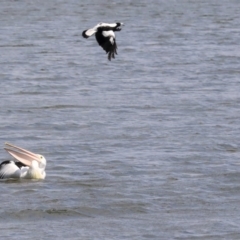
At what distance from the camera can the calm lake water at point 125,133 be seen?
9.12m

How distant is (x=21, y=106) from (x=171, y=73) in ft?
12.4

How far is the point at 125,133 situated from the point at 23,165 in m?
1.92

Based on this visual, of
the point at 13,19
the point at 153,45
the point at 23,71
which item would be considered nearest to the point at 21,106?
the point at 23,71

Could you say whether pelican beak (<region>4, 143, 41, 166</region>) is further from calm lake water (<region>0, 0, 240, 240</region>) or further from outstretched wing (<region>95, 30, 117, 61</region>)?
outstretched wing (<region>95, 30, 117, 61</region>)

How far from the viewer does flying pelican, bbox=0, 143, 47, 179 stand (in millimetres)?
10664

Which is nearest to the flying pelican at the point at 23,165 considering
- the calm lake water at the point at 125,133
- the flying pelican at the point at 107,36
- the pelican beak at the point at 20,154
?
the pelican beak at the point at 20,154

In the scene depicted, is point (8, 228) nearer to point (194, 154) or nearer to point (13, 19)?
point (194, 154)

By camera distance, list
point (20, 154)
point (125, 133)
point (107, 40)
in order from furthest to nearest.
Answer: point (125, 133), point (20, 154), point (107, 40)

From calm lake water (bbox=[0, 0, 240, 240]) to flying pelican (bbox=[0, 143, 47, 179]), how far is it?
109mm

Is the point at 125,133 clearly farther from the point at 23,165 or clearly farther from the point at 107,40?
the point at 107,40

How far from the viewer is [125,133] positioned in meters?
12.8

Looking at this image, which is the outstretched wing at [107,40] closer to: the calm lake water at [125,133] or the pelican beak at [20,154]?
the calm lake water at [125,133]

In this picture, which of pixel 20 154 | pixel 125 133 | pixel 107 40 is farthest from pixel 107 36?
pixel 125 133

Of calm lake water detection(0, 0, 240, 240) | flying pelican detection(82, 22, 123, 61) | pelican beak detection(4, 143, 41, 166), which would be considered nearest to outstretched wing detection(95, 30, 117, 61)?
flying pelican detection(82, 22, 123, 61)
